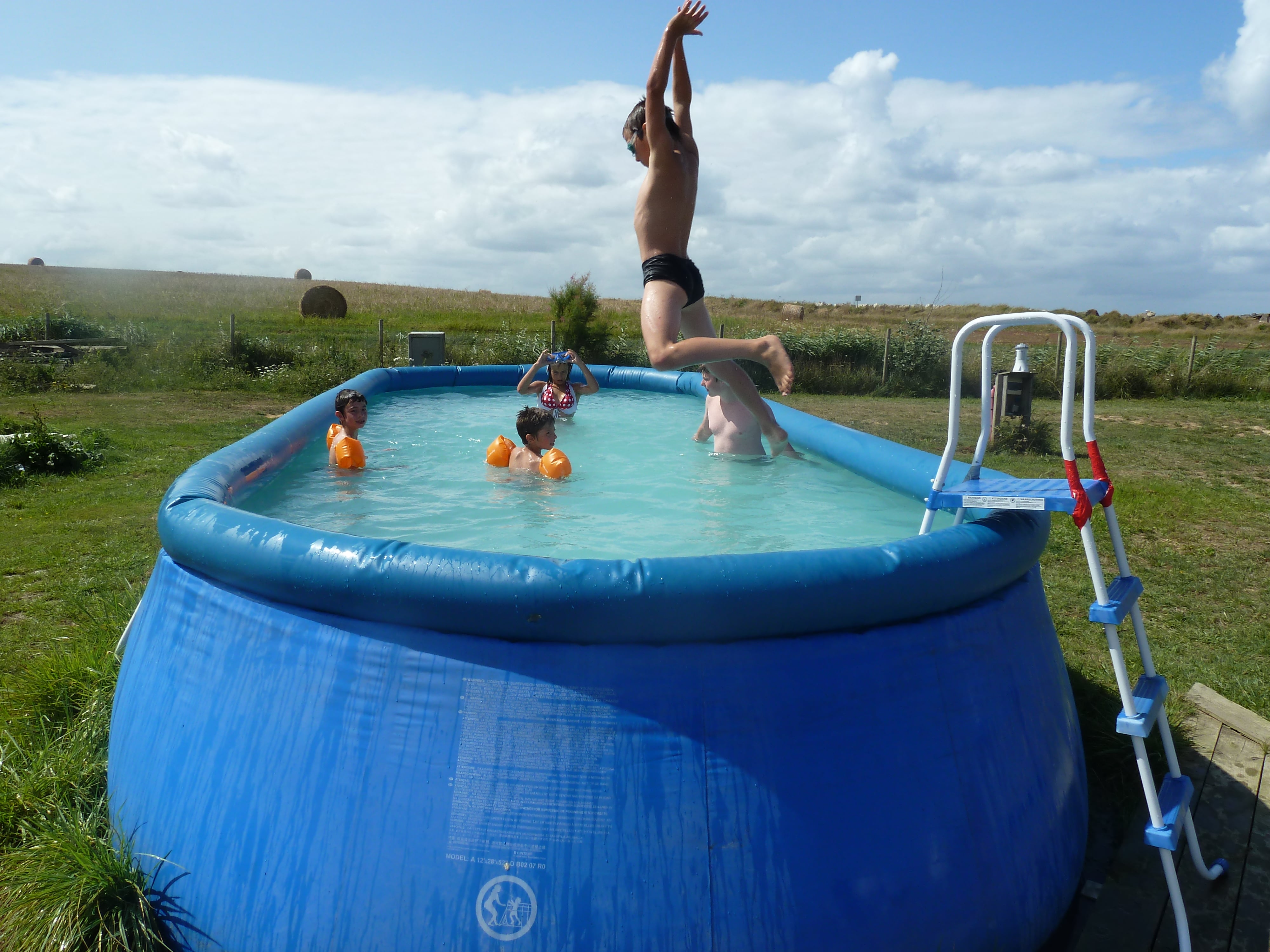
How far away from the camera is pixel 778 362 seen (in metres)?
3.94

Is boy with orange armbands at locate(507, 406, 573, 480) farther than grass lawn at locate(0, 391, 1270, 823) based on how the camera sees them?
Yes

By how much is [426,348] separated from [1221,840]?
11584 millimetres

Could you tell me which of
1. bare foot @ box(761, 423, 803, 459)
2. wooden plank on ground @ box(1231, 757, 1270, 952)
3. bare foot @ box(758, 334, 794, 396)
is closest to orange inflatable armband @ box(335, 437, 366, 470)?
bare foot @ box(761, 423, 803, 459)

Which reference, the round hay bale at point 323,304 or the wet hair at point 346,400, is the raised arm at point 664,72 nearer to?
the wet hair at point 346,400

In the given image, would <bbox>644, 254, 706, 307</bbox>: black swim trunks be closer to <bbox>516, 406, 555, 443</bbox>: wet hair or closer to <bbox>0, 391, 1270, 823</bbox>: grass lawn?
<bbox>516, 406, 555, 443</bbox>: wet hair

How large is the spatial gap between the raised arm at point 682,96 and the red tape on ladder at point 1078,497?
10.4 feet

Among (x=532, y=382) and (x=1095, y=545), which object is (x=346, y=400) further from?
(x=1095, y=545)

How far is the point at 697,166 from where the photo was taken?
4887 mm

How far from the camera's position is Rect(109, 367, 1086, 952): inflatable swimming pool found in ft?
6.77

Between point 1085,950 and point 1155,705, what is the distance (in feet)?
2.23

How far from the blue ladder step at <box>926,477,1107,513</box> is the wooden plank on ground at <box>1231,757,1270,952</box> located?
4.10 ft

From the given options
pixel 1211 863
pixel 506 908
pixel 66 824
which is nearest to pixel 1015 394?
pixel 1211 863

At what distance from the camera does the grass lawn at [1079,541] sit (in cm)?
420

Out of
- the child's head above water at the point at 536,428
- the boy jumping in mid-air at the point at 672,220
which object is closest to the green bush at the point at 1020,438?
the boy jumping in mid-air at the point at 672,220
